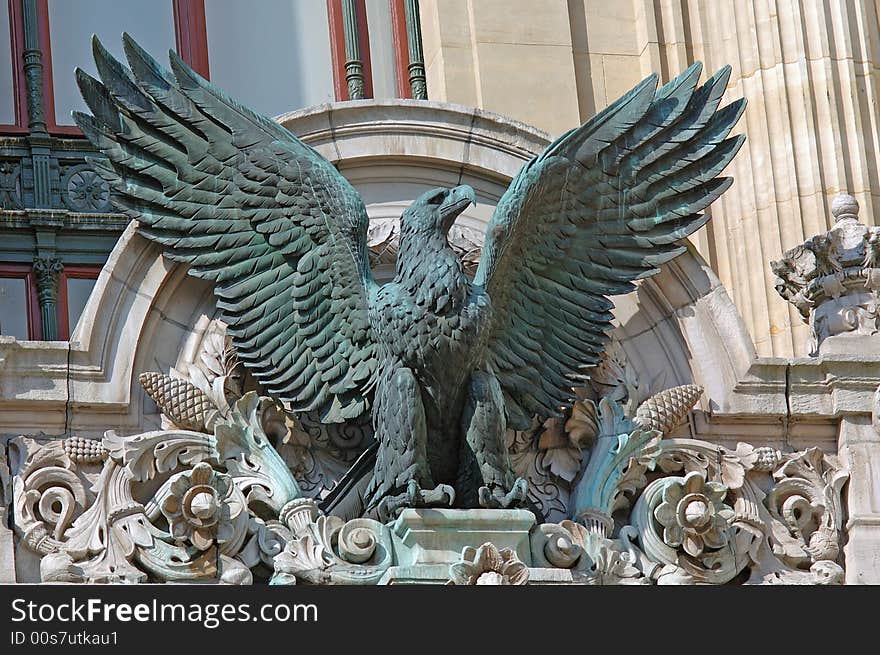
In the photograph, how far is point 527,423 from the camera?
14.0m

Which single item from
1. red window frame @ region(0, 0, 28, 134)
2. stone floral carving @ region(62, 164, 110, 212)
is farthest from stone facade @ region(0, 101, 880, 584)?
red window frame @ region(0, 0, 28, 134)

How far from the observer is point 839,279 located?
574 inches

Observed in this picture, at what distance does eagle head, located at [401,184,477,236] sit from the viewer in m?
13.7

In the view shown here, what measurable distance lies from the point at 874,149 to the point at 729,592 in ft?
14.1

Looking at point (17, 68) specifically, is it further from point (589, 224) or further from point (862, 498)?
point (862, 498)

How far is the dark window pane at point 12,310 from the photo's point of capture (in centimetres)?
1571

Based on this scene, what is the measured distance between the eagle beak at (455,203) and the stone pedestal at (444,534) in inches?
58.3

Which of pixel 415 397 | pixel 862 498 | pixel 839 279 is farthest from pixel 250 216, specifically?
pixel 862 498

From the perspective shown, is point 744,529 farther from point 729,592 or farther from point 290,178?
point 290,178

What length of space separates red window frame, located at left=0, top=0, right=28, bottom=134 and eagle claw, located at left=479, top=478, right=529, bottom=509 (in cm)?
428

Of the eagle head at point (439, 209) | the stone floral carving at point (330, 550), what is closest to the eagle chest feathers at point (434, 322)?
the eagle head at point (439, 209)

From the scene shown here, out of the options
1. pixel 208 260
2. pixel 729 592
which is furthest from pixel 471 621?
pixel 208 260

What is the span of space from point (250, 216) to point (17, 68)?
109 inches

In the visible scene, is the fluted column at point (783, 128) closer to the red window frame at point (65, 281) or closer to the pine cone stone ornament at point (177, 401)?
the red window frame at point (65, 281)
